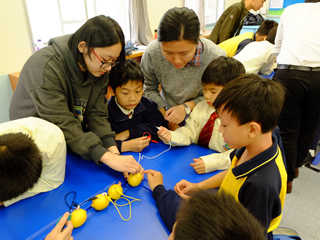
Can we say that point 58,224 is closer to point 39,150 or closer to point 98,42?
point 39,150

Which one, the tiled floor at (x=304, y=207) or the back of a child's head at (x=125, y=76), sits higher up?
the back of a child's head at (x=125, y=76)

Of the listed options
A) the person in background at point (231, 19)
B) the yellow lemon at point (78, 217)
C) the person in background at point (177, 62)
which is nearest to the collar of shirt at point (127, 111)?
the person in background at point (177, 62)

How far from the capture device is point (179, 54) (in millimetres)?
1446

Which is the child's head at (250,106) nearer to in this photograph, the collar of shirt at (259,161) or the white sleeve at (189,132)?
the collar of shirt at (259,161)

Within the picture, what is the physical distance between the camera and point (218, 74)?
1.48m

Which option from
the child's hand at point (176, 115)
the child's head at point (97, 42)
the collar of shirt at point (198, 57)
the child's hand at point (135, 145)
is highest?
the child's head at point (97, 42)

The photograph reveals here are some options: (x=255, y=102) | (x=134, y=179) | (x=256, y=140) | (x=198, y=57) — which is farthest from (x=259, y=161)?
(x=198, y=57)

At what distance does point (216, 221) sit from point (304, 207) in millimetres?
1814

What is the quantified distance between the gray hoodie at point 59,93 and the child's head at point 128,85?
0.70 ft

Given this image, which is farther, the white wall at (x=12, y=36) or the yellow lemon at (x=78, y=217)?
the white wall at (x=12, y=36)

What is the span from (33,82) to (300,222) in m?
2.02

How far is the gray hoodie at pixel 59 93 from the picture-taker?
1.20m

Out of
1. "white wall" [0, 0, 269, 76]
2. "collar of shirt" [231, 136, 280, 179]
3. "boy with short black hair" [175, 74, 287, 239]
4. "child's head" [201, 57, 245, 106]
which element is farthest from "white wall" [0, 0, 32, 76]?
"collar of shirt" [231, 136, 280, 179]

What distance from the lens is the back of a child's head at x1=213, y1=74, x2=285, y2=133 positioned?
858mm
